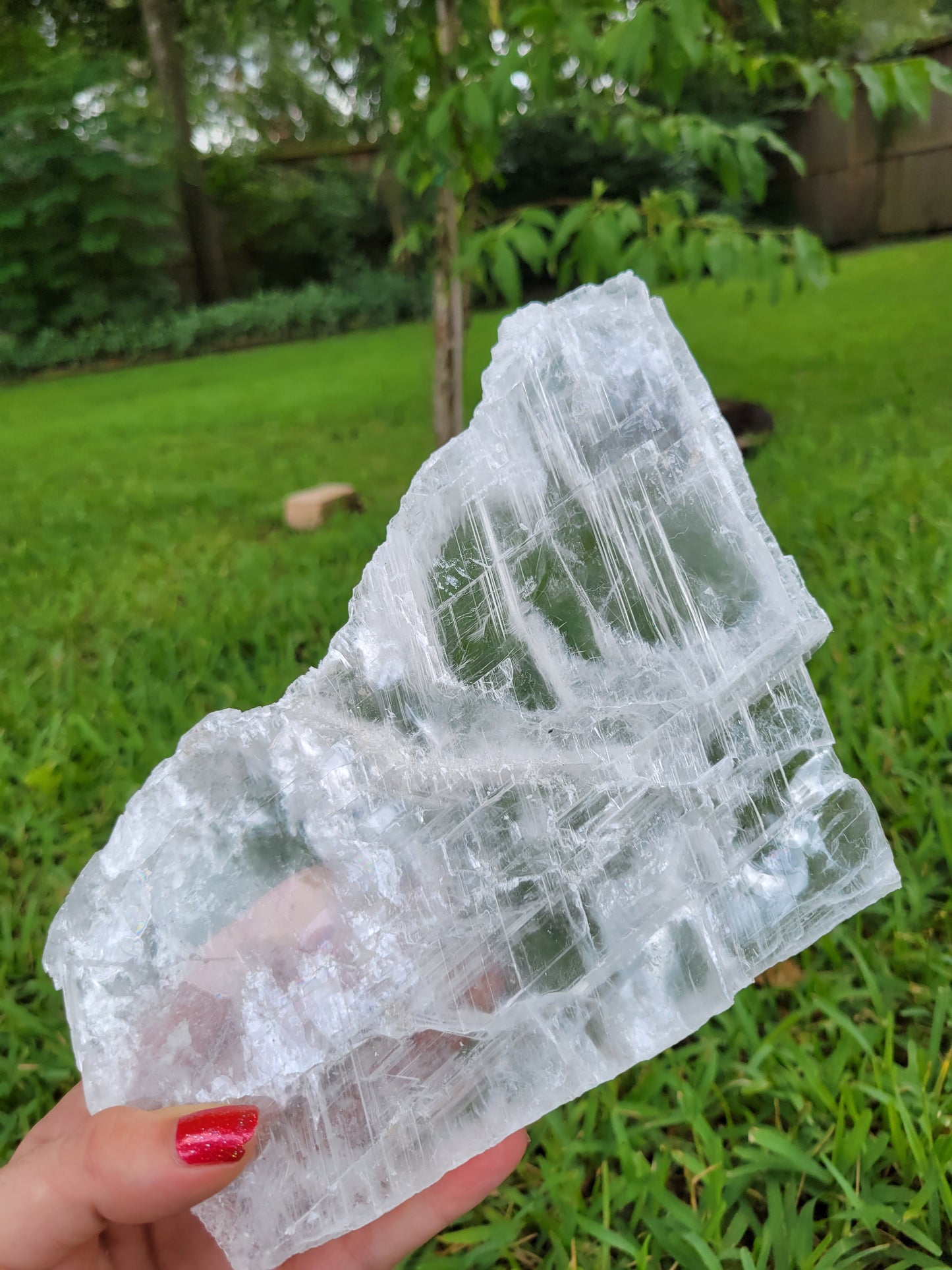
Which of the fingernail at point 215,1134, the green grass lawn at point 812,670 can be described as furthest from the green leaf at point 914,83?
the fingernail at point 215,1134

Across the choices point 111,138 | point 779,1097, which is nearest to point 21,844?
point 779,1097

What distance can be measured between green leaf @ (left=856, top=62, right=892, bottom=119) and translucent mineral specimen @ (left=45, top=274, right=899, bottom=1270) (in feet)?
3.07

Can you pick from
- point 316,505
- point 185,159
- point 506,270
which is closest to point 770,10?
point 506,270

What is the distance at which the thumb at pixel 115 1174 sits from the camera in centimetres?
65

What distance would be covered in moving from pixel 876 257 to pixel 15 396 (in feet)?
20.3

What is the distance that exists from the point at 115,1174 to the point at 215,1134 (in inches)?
3.1

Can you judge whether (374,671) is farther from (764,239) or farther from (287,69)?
(287,69)

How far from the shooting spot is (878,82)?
4.31 feet

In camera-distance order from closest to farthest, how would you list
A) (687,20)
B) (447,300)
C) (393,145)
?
1. (687,20)
2. (447,300)
3. (393,145)

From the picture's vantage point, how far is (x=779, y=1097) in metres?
0.93

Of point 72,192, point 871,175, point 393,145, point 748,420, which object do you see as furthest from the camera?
point 871,175

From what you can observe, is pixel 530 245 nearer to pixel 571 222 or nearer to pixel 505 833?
pixel 571 222

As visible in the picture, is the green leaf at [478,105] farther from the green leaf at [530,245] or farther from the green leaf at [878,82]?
the green leaf at [878,82]

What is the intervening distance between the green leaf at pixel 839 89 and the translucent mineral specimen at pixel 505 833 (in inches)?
38.5
